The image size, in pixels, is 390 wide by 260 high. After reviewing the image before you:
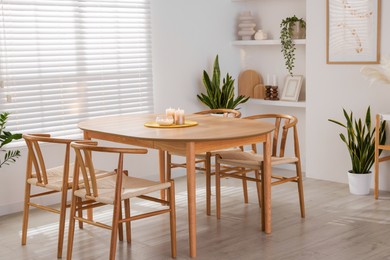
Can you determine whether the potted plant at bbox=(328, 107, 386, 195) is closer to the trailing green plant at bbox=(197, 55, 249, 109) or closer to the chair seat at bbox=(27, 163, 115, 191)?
the trailing green plant at bbox=(197, 55, 249, 109)

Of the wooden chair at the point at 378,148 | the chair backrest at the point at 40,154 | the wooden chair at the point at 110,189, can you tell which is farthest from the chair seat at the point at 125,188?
the wooden chair at the point at 378,148

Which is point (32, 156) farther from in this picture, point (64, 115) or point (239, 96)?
point (239, 96)

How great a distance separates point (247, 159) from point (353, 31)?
181cm

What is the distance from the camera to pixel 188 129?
4.41 metres

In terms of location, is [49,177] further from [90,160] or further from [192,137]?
[192,137]

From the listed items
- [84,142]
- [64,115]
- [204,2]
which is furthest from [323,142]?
[84,142]

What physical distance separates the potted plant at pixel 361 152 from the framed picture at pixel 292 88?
953 mm

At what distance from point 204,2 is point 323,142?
1.89 metres

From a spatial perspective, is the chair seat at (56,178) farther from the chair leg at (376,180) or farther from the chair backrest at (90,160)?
the chair leg at (376,180)

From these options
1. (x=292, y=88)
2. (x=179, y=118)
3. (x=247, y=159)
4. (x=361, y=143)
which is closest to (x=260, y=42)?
(x=292, y=88)

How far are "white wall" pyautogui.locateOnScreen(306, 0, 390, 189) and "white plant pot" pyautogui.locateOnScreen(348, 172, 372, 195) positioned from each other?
23 centimetres

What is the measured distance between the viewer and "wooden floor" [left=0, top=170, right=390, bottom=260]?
412cm

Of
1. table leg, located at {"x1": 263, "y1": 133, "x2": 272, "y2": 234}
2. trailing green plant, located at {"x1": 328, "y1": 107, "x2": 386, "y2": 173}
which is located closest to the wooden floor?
table leg, located at {"x1": 263, "y1": 133, "x2": 272, "y2": 234}

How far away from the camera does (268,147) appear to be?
14.4 feet
